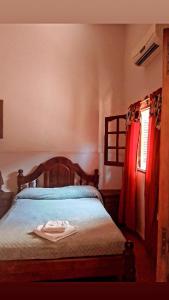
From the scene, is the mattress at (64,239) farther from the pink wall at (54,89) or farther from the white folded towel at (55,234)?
the pink wall at (54,89)

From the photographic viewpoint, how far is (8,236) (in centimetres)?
237

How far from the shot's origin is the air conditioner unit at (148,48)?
9.75ft

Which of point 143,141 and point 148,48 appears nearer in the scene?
point 148,48

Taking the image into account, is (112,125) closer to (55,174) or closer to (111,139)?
(111,139)

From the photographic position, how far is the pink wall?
4.54m

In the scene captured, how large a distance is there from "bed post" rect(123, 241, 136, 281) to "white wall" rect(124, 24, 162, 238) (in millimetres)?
1557

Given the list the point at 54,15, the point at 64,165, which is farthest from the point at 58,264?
the point at 64,165

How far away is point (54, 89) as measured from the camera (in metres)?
4.62

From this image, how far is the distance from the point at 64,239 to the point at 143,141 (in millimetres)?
2020

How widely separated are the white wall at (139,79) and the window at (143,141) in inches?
6.3

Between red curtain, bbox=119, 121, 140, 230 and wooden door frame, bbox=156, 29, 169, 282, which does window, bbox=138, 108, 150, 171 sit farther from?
wooden door frame, bbox=156, 29, 169, 282

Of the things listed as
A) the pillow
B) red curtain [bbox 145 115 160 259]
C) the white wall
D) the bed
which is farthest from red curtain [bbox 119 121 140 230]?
the bed

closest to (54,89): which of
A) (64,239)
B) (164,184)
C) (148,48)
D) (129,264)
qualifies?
(148,48)

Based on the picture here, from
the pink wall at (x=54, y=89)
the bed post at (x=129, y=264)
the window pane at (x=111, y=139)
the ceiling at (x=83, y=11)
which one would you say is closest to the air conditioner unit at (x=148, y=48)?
the pink wall at (x=54, y=89)
